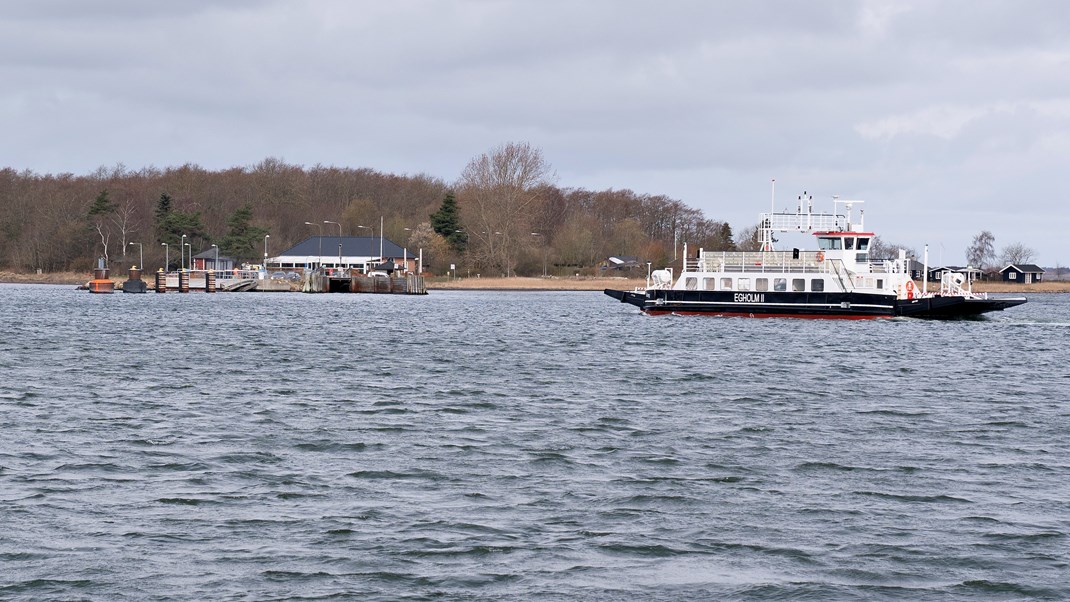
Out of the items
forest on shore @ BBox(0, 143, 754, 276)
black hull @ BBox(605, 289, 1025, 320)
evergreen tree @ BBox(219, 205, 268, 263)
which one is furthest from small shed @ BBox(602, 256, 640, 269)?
black hull @ BBox(605, 289, 1025, 320)

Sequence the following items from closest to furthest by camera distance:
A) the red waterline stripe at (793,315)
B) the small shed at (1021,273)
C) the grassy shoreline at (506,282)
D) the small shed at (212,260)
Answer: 1. the red waterline stripe at (793,315)
2. the grassy shoreline at (506,282)
3. the small shed at (212,260)
4. the small shed at (1021,273)

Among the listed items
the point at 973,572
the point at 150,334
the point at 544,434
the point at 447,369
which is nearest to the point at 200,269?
the point at 150,334

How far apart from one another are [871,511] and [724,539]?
2584 millimetres

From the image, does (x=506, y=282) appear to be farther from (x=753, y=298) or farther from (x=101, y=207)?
(x=753, y=298)

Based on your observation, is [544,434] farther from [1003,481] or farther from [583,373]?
[583,373]

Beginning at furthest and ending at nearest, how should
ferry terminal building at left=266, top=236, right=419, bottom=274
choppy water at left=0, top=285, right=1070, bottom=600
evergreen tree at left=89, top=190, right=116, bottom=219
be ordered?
evergreen tree at left=89, top=190, right=116, bottom=219 < ferry terminal building at left=266, top=236, right=419, bottom=274 < choppy water at left=0, top=285, right=1070, bottom=600

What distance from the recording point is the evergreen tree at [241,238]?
525 ft

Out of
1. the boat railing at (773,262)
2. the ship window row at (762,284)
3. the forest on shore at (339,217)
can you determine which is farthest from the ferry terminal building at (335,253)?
the boat railing at (773,262)

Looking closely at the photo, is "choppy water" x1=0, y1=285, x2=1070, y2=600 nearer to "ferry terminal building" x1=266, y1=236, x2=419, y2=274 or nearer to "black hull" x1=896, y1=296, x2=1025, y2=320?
"black hull" x1=896, y1=296, x2=1025, y2=320

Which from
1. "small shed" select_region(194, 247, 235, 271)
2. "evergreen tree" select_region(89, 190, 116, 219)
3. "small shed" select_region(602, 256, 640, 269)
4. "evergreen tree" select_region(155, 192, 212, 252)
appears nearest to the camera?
"small shed" select_region(194, 247, 235, 271)

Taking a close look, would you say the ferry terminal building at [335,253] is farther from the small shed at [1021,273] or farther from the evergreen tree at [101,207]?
the small shed at [1021,273]

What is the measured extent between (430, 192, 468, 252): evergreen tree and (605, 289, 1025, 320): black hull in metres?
82.6

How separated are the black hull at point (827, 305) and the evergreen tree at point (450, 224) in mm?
82608

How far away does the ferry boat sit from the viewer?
6588 cm
